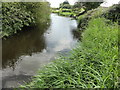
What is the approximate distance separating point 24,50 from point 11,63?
1663mm

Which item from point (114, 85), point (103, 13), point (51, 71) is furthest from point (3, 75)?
point (103, 13)

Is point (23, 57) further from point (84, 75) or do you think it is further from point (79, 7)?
point (79, 7)

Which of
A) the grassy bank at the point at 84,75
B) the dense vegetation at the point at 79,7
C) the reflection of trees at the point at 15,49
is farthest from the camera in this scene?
the dense vegetation at the point at 79,7

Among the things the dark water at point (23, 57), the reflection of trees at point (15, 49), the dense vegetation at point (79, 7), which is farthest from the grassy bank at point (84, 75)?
the dense vegetation at point (79, 7)

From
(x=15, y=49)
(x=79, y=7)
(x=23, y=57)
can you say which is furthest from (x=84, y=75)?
(x=79, y=7)

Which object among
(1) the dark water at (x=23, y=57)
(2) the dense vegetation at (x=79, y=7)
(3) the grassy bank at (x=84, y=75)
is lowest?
(1) the dark water at (x=23, y=57)

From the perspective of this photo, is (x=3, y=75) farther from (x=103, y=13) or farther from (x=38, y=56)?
(x=103, y=13)

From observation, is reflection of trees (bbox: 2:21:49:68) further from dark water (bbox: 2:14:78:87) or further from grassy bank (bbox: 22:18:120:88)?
grassy bank (bbox: 22:18:120:88)

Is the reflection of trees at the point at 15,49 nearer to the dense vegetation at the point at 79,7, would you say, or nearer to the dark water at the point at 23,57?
the dark water at the point at 23,57

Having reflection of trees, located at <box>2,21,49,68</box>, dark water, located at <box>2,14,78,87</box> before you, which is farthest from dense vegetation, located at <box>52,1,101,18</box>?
reflection of trees, located at <box>2,21,49,68</box>

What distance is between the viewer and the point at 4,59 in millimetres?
6340

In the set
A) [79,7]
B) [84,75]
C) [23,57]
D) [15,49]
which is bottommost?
[23,57]

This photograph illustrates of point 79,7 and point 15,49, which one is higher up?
point 79,7

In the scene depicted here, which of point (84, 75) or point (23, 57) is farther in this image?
point (23, 57)
